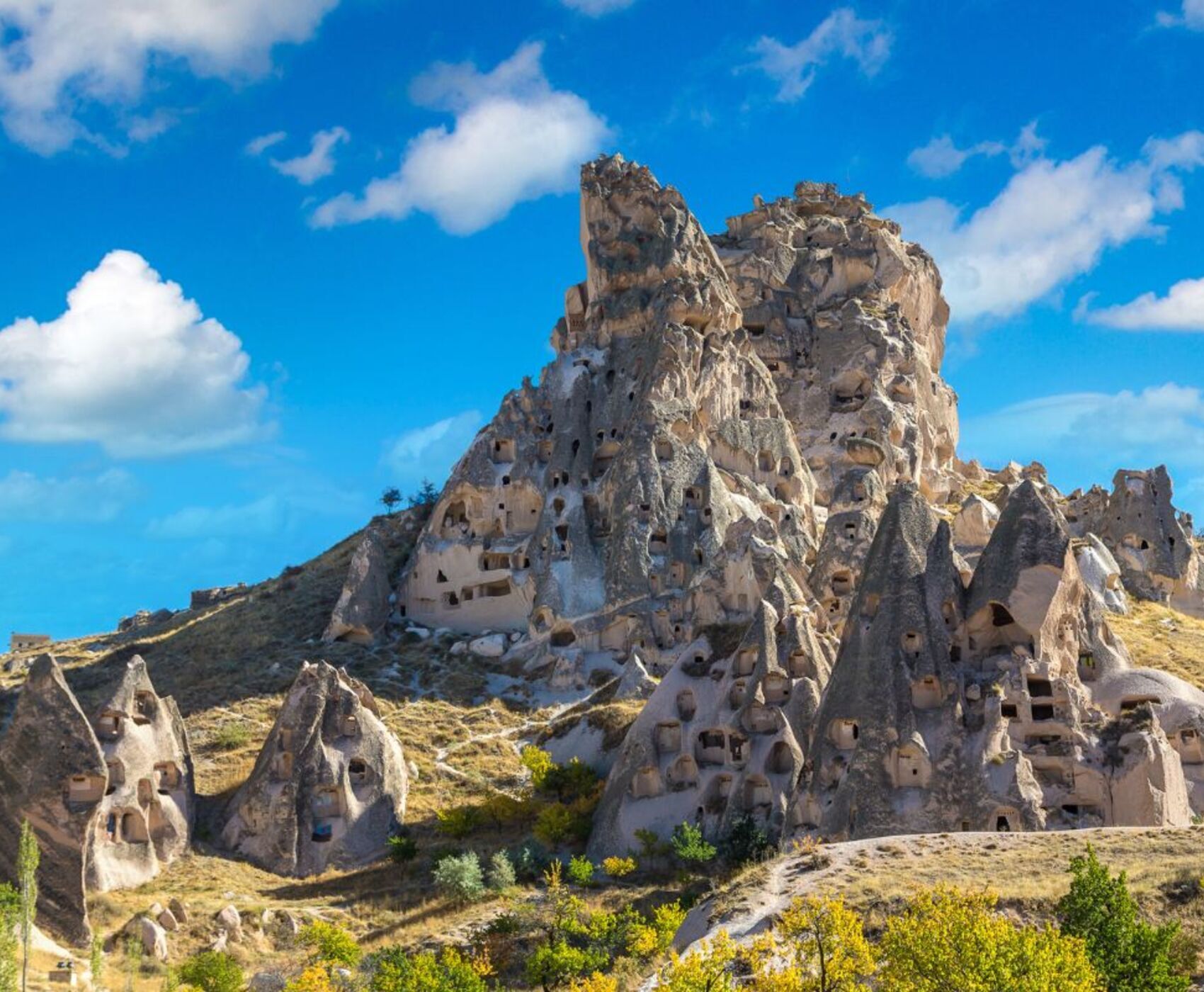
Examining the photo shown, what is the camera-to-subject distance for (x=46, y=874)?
45.8 metres

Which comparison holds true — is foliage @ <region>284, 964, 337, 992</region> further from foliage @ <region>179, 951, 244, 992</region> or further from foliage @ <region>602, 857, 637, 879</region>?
foliage @ <region>602, 857, 637, 879</region>

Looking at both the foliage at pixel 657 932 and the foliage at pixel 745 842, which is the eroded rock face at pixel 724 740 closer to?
the foliage at pixel 745 842

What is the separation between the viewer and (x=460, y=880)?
4719 centimetres

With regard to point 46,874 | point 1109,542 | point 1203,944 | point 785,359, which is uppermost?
point 785,359

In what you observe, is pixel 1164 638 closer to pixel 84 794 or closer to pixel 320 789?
pixel 320 789

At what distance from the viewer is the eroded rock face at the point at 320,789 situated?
173 feet

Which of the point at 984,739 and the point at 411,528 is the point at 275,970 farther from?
the point at 411,528

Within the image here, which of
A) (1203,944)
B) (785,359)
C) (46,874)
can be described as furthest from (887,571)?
(785,359)

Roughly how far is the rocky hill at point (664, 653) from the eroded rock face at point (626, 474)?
0.20 metres

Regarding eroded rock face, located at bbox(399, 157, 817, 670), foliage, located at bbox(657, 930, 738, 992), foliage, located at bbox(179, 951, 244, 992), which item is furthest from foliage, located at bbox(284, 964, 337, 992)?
eroded rock face, located at bbox(399, 157, 817, 670)

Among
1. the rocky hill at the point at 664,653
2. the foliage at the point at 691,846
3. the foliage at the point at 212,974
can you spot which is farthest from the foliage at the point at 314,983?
the foliage at the point at 691,846

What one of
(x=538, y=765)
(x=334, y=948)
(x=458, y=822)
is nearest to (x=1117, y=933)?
(x=334, y=948)

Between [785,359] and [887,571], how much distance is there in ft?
183

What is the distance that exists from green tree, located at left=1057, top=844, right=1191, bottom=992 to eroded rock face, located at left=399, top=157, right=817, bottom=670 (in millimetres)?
35106
